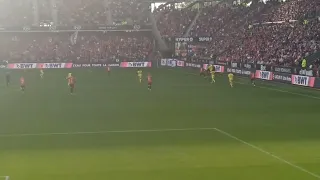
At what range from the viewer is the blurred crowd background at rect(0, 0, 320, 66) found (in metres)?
73.6

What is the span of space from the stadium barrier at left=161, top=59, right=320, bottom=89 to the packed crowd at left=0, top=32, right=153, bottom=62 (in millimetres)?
24985

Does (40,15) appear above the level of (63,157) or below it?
above

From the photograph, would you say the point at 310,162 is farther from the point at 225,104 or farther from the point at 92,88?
the point at 92,88

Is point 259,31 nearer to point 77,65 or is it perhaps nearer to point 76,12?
point 77,65

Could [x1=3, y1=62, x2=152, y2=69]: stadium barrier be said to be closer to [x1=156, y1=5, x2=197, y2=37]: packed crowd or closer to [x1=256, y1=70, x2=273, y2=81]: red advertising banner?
[x1=156, y1=5, x2=197, y2=37]: packed crowd

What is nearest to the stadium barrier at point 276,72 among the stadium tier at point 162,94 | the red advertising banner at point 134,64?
the stadium tier at point 162,94

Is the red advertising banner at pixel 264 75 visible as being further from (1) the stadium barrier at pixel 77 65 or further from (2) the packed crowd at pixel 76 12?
(2) the packed crowd at pixel 76 12

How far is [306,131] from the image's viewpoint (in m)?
25.2

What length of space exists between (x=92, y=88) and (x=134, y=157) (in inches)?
1155

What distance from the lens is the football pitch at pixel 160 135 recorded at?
17594mm

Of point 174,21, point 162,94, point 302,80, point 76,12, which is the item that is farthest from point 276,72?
point 76,12

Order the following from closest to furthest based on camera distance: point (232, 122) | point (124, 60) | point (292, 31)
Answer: point (232, 122), point (292, 31), point (124, 60)

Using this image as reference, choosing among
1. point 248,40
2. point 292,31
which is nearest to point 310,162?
point 292,31

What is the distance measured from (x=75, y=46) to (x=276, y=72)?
4852 cm
